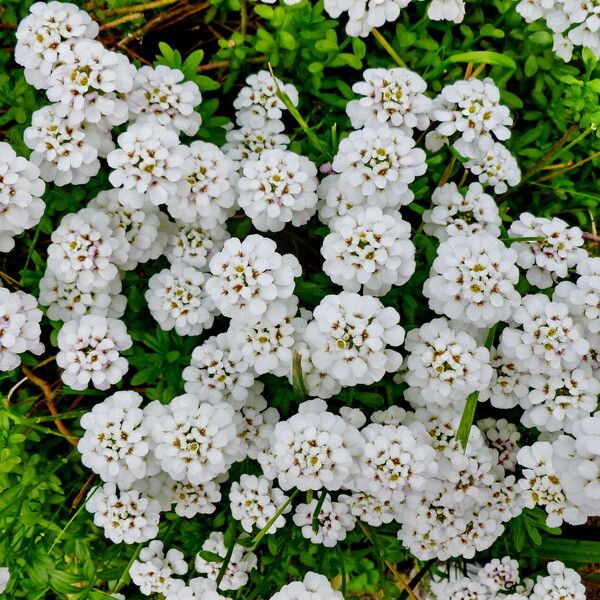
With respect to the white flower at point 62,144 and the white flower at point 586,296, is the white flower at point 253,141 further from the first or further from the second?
the white flower at point 586,296

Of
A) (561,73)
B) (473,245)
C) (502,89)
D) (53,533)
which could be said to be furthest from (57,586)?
(561,73)

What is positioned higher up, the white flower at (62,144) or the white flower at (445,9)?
the white flower at (445,9)

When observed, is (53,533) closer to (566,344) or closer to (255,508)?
(255,508)

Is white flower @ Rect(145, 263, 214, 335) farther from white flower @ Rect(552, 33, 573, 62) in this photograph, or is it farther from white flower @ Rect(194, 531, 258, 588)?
white flower @ Rect(552, 33, 573, 62)

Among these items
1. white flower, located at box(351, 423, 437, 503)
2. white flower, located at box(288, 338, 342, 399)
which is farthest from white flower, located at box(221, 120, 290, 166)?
white flower, located at box(351, 423, 437, 503)

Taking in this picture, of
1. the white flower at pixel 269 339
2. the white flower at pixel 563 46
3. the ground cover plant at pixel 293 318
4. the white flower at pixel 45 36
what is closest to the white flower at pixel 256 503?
the ground cover plant at pixel 293 318

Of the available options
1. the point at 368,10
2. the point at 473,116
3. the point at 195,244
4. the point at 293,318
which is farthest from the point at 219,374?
the point at 368,10

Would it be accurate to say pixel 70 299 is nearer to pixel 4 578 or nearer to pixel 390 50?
pixel 4 578
